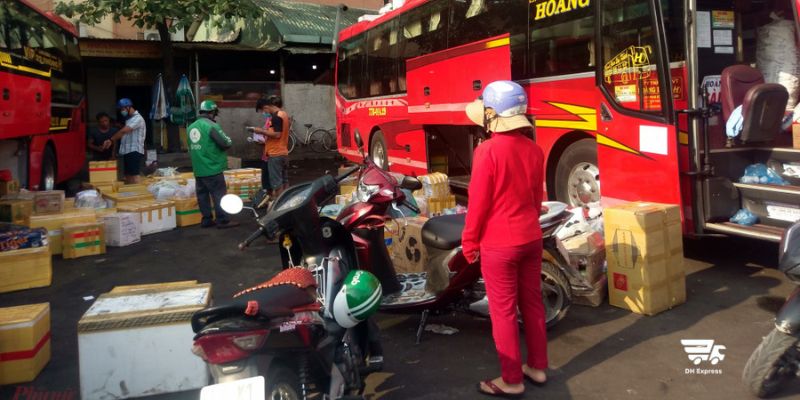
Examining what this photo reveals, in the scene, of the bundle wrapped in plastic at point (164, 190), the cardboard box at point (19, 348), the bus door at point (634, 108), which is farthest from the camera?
the bundle wrapped in plastic at point (164, 190)

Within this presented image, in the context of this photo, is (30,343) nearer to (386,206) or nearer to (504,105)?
(386,206)

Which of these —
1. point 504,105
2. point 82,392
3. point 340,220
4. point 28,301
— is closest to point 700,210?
point 504,105

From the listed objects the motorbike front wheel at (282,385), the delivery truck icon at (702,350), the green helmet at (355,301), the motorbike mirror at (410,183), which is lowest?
the delivery truck icon at (702,350)

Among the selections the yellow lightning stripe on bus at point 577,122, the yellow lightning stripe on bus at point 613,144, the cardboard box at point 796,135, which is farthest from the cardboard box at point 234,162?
the cardboard box at point 796,135

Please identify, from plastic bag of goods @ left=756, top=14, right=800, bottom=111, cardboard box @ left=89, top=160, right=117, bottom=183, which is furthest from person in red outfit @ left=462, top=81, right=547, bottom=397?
cardboard box @ left=89, top=160, right=117, bottom=183

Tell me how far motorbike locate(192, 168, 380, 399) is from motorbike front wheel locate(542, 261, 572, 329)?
59.6 inches

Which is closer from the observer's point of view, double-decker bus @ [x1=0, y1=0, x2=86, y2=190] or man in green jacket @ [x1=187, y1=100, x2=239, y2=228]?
man in green jacket @ [x1=187, y1=100, x2=239, y2=228]

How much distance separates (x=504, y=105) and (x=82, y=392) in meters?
2.97

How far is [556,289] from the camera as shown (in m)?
4.98

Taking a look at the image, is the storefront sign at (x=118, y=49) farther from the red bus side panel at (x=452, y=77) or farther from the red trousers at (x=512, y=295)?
the red trousers at (x=512, y=295)

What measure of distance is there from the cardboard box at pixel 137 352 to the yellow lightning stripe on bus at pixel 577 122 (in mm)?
4774

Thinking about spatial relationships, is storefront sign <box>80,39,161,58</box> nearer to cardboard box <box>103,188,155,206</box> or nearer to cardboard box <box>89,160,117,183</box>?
cardboard box <box>89,160,117,183</box>

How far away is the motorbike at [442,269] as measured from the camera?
471 centimetres

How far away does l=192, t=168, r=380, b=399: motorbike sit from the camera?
2.80m
